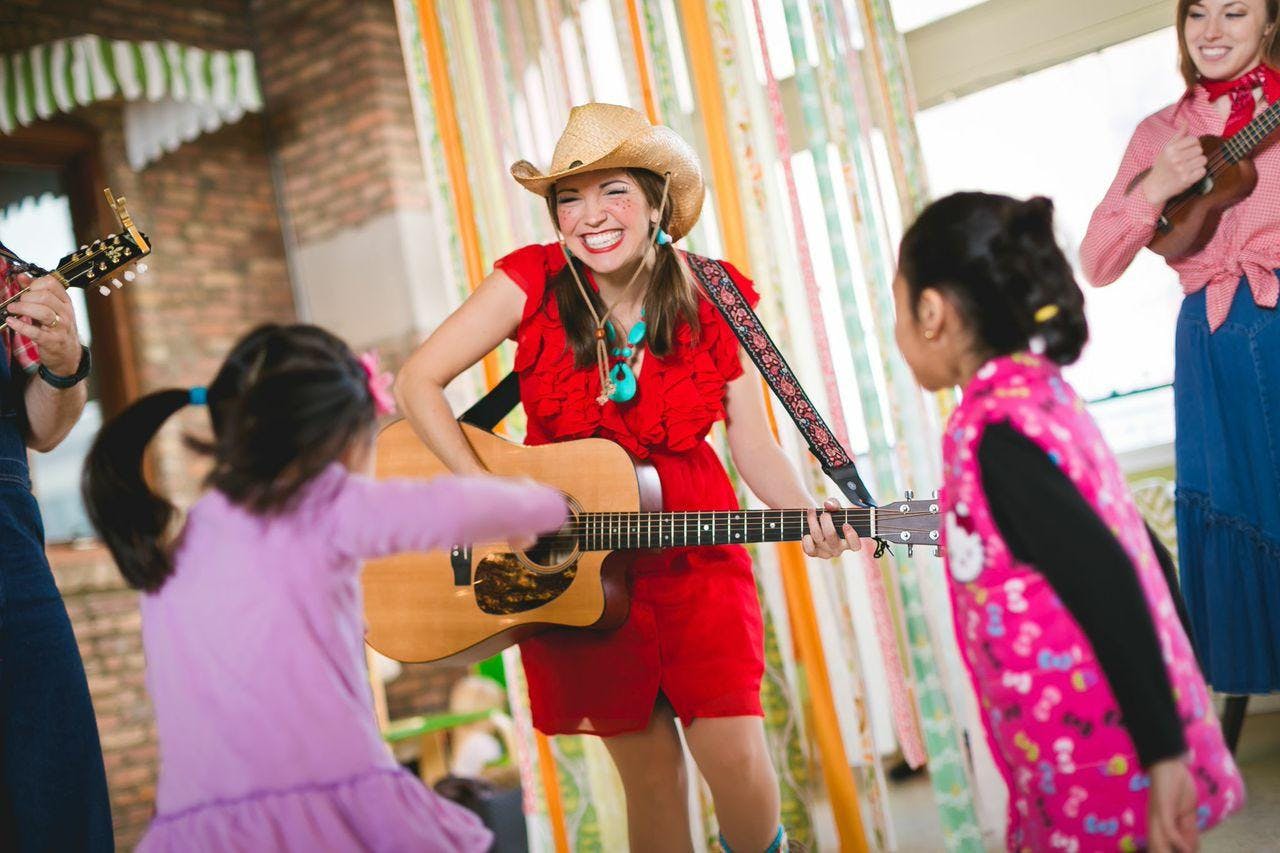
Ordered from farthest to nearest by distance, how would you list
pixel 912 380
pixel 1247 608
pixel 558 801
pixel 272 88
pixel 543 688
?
pixel 272 88
pixel 558 801
pixel 912 380
pixel 1247 608
pixel 543 688

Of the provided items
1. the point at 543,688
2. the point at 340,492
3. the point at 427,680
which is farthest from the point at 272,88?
the point at 340,492

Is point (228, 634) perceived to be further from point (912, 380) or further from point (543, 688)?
point (912, 380)

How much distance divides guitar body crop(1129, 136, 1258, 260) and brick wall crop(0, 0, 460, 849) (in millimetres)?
3903

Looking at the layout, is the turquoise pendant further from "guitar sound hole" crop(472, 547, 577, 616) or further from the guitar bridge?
the guitar bridge

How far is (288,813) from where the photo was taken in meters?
1.53

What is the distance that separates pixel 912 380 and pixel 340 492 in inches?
69.0

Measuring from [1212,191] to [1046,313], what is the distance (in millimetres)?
1031

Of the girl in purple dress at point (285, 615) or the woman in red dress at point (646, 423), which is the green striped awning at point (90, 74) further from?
the girl in purple dress at point (285, 615)

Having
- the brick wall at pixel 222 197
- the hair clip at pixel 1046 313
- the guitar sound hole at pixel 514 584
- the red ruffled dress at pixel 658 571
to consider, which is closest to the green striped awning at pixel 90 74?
the brick wall at pixel 222 197

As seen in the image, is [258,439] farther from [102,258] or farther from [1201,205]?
[1201,205]

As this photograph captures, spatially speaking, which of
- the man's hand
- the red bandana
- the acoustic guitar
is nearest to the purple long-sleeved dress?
the acoustic guitar

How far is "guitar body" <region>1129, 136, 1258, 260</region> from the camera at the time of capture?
231cm

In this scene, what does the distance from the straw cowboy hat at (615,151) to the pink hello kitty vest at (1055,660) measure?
99 cm

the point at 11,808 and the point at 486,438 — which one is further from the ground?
the point at 486,438
